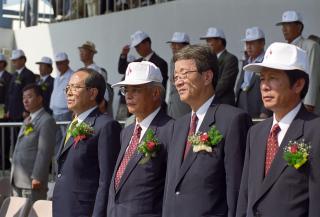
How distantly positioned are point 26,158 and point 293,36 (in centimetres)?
293

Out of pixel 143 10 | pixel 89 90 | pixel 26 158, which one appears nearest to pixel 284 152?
pixel 89 90

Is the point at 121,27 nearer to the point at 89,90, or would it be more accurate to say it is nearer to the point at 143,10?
the point at 143,10

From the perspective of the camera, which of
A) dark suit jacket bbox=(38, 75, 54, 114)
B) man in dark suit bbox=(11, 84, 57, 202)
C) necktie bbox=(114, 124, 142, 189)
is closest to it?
necktie bbox=(114, 124, 142, 189)

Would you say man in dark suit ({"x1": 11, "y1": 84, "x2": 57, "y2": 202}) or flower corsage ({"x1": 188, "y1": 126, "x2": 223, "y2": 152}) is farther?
man in dark suit ({"x1": 11, "y1": 84, "x2": 57, "y2": 202})

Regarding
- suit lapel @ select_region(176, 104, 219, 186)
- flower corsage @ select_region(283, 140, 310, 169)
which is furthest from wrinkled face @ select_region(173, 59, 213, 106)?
flower corsage @ select_region(283, 140, 310, 169)

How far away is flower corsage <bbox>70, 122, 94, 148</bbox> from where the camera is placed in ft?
15.4

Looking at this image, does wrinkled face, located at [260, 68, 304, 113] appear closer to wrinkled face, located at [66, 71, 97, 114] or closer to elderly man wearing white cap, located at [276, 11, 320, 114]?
wrinkled face, located at [66, 71, 97, 114]

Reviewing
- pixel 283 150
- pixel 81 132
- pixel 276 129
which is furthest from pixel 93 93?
pixel 283 150

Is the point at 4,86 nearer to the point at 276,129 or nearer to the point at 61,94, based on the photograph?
the point at 61,94

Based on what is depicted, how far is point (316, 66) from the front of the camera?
6.72 metres

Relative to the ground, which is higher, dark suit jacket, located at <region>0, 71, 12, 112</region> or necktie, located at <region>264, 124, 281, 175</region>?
necktie, located at <region>264, 124, 281, 175</region>

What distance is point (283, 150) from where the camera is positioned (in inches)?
131

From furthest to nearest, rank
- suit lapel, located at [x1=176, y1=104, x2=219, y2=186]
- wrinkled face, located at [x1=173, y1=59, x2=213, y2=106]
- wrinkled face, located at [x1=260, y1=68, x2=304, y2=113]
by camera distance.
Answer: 1. wrinkled face, located at [x1=173, y1=59, x2=213, y2=106]
2. suit lapel, located at [x1=176, y1=104, x2=219, y2=186]
3. wrinkled face, located at [x1=260, y1=68, x2=304, y2=113]

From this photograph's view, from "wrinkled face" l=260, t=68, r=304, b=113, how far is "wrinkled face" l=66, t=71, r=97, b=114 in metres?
1.75
